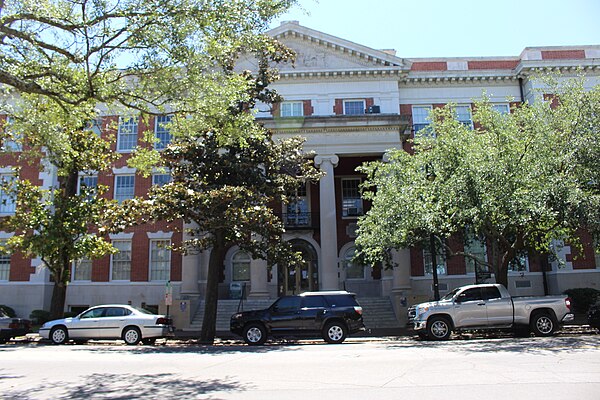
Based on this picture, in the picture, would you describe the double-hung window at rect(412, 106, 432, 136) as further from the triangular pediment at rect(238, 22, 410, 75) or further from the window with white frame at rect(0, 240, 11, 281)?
the window with white frame at rect(0, 240, 11, 281)

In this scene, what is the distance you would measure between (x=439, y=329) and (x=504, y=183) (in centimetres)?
531

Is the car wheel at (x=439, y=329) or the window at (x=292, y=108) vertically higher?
the window at (x=292, y=108)

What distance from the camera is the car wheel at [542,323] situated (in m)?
16.5

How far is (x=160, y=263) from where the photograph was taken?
93.8 feet

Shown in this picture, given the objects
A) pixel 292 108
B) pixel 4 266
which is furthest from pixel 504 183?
pixel 4 266

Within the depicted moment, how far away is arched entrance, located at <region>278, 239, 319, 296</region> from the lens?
28.5 meters

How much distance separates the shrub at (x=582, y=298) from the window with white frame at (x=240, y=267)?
17361 millimetres

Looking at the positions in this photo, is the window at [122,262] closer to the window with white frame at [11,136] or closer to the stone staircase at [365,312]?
the stone staircase at [365,312]

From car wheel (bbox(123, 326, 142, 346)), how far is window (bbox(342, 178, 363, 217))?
49.7 ft

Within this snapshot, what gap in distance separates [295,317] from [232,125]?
7433mm

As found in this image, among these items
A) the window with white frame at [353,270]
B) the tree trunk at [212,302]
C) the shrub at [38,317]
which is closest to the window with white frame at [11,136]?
the tree trunk at [212,302]

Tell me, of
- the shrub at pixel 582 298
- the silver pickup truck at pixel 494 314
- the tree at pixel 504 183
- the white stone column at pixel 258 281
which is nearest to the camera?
the tree at pixel 504 183

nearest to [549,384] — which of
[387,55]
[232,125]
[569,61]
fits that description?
[232,125]

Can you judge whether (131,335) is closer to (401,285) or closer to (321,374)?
(321,374)
